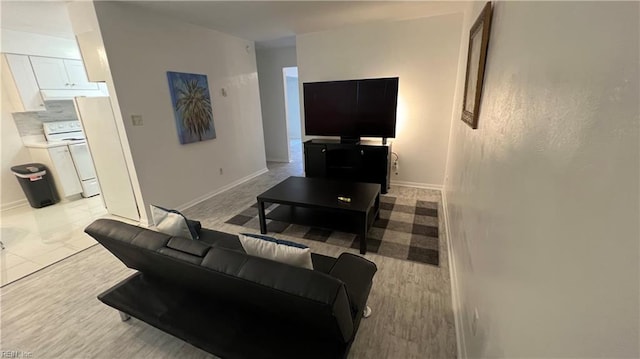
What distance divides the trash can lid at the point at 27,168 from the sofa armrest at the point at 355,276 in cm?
486

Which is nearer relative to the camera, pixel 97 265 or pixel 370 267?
pixel 370 267

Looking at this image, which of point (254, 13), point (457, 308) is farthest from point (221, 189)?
point (457, 308)

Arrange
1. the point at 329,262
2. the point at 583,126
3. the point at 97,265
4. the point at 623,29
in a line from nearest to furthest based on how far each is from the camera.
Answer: the point at 623,29
the point at 583,126
the point at 329,262
the point at 97,265

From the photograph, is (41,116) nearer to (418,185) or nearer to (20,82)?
(20,82)

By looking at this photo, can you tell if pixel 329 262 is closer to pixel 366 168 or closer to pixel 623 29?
pixel 623 29

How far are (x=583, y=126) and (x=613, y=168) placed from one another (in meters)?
0.14

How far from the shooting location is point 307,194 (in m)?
2.79

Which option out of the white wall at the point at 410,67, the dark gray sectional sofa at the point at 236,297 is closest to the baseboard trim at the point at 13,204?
the dark gray sectional sofa at the point at 236,297

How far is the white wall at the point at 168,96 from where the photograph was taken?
9.32 ft

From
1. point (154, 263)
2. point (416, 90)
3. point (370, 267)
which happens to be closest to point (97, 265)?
point (154, 263)

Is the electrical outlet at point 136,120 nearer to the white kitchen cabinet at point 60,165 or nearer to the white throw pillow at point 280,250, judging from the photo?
the white kitchen cabinet at point 60,165

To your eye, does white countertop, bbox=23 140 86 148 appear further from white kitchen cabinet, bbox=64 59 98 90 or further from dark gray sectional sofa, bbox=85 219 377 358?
dark gray sectional sofa, bbox=85 219 377 358

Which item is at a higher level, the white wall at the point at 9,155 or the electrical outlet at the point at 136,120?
the electrical outlet at the point at 136,120

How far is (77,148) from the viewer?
158 inches
